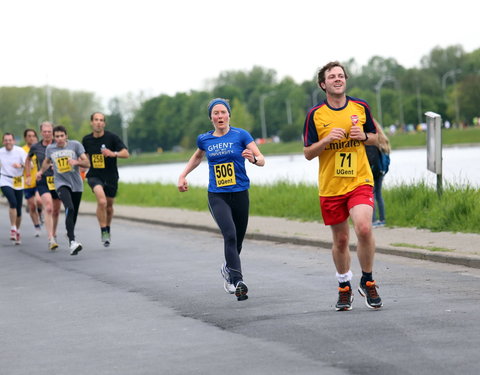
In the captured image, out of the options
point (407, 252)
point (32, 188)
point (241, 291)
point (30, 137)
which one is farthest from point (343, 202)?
point (32, 188)

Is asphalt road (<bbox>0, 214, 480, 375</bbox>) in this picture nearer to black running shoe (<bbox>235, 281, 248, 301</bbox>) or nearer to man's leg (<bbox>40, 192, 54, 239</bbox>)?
black running shoe (<bbox>235, 281, 248, 301</bbox>)

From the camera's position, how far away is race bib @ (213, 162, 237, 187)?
370 inches

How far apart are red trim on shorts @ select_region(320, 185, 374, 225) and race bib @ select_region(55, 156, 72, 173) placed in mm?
7585

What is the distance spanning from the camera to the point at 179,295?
31.9ft

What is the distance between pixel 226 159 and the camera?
940 cm

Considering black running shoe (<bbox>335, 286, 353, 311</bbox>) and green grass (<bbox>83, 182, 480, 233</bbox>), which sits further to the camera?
green grass (<bbox>83, 182, 480, 233</bbox>)

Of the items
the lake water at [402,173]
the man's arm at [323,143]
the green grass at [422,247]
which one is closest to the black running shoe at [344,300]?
the man's arm at [323,143]

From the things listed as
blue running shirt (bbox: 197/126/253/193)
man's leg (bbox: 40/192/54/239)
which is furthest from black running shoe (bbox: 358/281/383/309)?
man's leg (bbox: 40/192/54/239)

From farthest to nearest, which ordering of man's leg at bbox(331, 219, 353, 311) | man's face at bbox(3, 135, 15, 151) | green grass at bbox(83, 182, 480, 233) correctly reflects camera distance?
man's face at bbox(3, 135, 15, 151)
green grass at bbox(83, 182, 480, 233)
man's leg at bbox(331, 219, 353, 311)

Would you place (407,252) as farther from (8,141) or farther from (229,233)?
(8,141)

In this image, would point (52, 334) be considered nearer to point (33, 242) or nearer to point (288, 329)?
point (288, 329)

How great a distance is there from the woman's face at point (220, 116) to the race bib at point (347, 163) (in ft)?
5.32

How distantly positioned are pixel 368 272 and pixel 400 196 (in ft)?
32.3

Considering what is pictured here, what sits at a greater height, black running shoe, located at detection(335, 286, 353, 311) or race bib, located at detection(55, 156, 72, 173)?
race bib, located at detection(55, 156, 72, 173)
